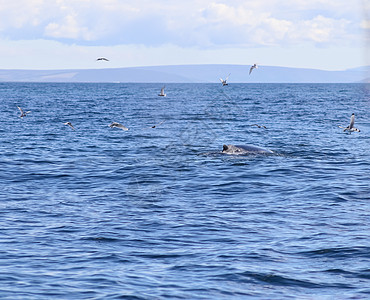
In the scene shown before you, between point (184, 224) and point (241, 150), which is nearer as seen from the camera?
point (184, 224)

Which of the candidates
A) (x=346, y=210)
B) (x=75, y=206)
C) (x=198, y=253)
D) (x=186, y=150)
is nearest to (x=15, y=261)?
(x=198, y=253)

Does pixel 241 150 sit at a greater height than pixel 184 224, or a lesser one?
greater

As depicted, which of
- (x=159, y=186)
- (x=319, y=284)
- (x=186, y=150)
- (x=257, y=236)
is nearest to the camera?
(x=319, y=284)

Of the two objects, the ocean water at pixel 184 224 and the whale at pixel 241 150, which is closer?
the ocean water at pixel 184 224

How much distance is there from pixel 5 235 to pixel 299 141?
28.1 m

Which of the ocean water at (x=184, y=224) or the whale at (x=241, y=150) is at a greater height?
the whale at (x=241, y=150)

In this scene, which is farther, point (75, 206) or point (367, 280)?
point (75, 206)

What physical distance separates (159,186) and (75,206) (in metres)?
5.02

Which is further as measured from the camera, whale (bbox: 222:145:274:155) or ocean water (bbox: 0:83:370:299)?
whale (bbox: 222:145:274:155)

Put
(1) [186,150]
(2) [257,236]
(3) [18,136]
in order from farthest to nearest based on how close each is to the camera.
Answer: (3) [18,136] < (1) [186,150] < (2) [257,236]

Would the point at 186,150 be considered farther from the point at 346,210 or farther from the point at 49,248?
the point at 49,248

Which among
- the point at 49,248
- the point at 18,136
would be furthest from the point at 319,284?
the point at 18,136

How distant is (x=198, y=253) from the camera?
592 inches

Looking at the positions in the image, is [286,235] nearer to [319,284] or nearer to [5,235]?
[319,284]
